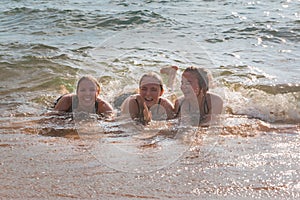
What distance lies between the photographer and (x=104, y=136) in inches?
214

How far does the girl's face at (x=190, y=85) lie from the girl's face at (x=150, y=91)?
0.37m

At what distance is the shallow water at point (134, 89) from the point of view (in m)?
3.79

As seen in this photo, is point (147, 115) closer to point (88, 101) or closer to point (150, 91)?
point (150, 91)

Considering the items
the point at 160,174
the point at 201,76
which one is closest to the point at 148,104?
the point at 201,76

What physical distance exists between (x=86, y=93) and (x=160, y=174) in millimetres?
3066

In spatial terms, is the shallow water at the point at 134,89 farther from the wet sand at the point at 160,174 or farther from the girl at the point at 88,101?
the girl at the point at 88,101

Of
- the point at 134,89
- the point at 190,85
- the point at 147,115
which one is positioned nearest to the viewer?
the point at 147,115

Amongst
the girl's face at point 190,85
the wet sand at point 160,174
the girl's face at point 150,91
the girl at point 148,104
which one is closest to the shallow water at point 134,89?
the wet sand at point 160,174

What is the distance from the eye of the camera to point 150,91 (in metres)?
6.57

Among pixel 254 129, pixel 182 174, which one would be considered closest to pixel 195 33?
pixel 254 129

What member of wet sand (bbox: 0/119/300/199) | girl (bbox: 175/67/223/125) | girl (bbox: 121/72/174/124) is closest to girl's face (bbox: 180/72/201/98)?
girl (bbox: 175/67/223/125)

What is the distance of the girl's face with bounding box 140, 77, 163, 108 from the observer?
6.54 meters

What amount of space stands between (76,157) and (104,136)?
40.1 inches

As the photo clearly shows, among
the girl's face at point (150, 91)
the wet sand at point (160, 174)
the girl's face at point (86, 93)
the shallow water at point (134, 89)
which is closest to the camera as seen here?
the wet sand at point (160, 174)
